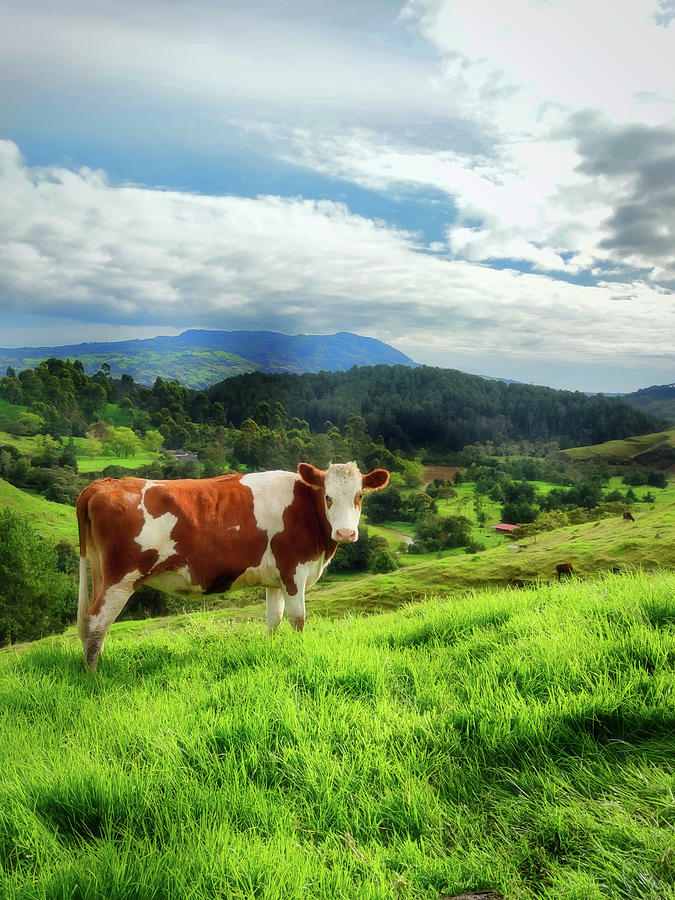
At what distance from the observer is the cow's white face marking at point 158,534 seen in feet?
20.2

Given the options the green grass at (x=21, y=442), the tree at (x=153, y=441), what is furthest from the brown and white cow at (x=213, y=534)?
the tree at (x=153, y=441)

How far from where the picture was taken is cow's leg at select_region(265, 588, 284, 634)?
724 cm

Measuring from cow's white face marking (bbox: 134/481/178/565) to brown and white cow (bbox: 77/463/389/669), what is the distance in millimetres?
12

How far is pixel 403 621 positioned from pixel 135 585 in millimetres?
3285

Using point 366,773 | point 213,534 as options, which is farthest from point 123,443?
point 366,773

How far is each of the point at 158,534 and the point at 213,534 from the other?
668 millimetres

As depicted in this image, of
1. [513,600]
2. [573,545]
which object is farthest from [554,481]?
[513,600]

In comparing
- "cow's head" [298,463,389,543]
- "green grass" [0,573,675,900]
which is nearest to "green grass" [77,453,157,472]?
"cow's head" [298,463,389,543]

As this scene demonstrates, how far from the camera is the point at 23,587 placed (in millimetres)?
53750

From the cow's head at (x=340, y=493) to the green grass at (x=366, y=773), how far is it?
74.6 inches

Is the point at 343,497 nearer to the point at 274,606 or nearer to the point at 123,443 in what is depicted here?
the point at 274,606

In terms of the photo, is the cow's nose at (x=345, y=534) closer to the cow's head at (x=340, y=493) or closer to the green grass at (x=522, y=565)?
the cow's head at (x=340, y=493)

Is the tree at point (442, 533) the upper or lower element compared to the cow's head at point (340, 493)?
lower

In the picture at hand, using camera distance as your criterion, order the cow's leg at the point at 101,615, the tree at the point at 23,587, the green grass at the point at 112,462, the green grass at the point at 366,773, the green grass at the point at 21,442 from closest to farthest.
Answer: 1. the green grass at the point at 366,773
2. the cow's leg at the point at 101,615
3. the tree at the point at 23,587
4. the green grass at the point at 112,462
5. the green grass at the point at 21,442
